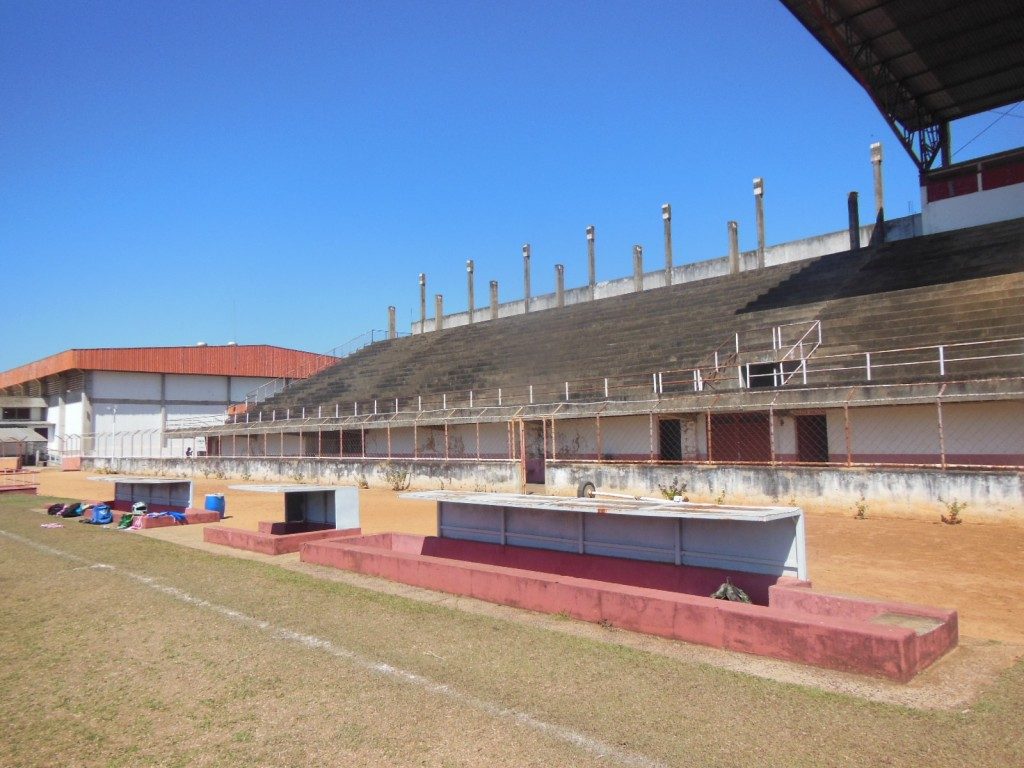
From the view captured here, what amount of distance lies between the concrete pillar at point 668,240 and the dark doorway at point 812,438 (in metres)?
22.6

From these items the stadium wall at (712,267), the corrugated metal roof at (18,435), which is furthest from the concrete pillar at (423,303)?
the corrugated metal roof at (18,435)

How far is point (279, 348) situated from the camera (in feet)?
203

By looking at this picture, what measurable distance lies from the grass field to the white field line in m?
0.02

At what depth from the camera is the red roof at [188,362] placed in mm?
53406

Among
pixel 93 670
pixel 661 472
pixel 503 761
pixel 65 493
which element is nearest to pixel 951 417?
pixel 661 472

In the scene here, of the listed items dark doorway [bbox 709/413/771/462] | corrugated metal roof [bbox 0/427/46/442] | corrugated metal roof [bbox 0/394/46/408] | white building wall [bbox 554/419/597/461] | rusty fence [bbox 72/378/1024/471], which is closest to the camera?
rusty fence [bbox 72/378/1024/471]

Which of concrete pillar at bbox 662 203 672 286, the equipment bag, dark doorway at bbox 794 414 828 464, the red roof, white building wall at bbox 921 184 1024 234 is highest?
concrete pillar at bbox 662 203 672 286

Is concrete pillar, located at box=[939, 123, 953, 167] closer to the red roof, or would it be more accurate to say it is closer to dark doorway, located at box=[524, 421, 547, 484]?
dark doorway, located at box=[524, 421, 547, 484]

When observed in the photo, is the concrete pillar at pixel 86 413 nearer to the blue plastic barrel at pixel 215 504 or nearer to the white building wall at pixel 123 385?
A: the white building wall at pixel 123 385

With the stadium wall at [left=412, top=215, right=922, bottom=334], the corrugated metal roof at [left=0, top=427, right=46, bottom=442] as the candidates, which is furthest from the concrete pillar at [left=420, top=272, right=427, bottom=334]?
the corrugated metal roof at [left=0, top=427, right=46, bottom=442]

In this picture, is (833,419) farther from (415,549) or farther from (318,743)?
(318,743)

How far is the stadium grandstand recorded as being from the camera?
17266 mm

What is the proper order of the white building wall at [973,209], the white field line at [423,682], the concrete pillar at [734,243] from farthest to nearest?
the concrete pillar at [734,243] < the white building wall at [973,209] < the white field line at [423,682]

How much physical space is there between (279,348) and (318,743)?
60.6 meters
